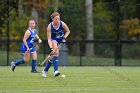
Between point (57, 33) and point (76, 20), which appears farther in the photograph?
point (76, 20)

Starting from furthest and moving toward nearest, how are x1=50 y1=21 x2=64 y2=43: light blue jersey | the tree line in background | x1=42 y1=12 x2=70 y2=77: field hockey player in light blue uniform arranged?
the tree line in background < x1=50 y1=21 x2=64 y2=43: light blue jersey < x1=42 y1=12 x2=70 y2=77: field hockey player in light blue uniform

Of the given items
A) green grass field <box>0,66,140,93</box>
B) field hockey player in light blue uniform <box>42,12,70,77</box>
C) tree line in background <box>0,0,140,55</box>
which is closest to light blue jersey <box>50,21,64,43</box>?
field hockey player in light blue uniform <box>42,12,70,77</box>

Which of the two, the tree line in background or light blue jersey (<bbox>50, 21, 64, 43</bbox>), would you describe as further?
the tree line in background

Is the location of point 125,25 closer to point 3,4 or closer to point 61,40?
point 3,4

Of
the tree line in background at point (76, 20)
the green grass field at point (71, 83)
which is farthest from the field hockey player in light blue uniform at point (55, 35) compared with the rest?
the tree line in background at point (76, 20)

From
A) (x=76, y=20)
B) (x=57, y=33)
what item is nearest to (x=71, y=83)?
(x=57, y=33)

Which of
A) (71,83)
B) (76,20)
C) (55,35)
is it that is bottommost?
(71,83)

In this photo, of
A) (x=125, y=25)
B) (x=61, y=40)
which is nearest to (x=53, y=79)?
(x=61, y=40)

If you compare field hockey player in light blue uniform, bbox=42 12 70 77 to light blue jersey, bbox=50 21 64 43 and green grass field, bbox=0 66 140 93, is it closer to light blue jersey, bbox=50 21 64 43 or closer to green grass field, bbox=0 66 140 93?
light blue jersey, bbox=50 21 64 43

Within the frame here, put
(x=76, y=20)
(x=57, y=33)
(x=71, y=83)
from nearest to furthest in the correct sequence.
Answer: (x=71, y=83) < (x=57, y=33) < (x=76, y=20)

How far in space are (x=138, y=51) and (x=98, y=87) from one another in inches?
651

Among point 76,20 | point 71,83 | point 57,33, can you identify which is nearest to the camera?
point 71,83

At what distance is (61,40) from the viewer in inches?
671

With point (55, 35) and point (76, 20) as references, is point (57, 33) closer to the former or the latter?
point (55, 35)
